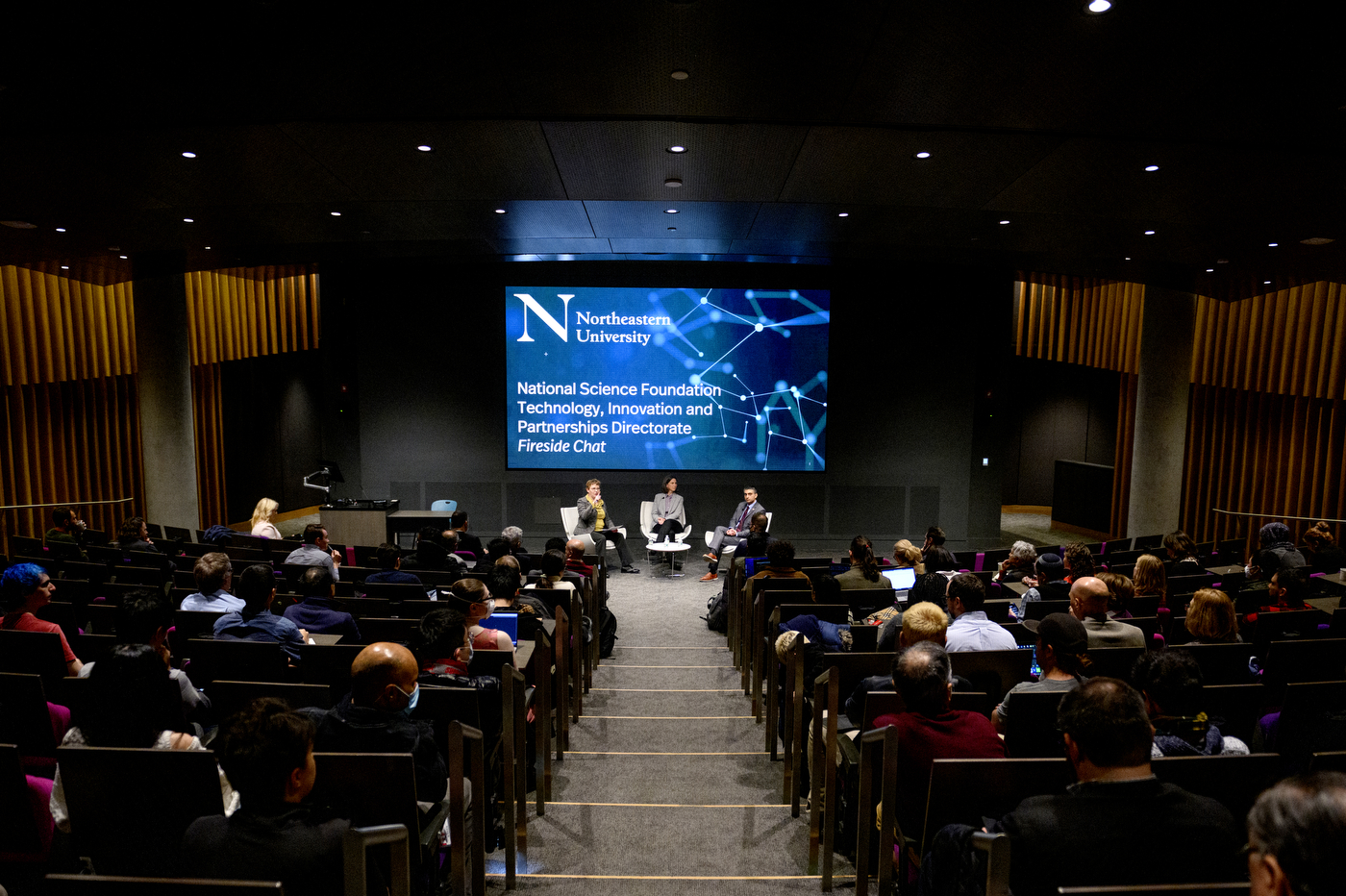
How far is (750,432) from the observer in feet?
39.7

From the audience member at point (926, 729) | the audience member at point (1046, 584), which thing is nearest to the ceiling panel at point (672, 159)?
the audience member at point (1046, 584)

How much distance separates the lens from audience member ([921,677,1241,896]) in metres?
1.99

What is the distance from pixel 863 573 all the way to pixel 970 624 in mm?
1717

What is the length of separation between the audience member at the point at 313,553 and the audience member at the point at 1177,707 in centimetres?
518

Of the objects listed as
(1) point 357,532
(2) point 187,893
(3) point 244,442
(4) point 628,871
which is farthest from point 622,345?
(2) point 187,893

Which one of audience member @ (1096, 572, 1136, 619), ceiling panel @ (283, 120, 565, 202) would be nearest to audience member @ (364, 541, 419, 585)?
ceiling panel @ (283, 120, 565, 202)

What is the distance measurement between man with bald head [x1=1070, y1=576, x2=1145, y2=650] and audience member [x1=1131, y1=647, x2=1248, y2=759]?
124 cm

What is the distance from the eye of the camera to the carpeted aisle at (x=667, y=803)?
3.45m

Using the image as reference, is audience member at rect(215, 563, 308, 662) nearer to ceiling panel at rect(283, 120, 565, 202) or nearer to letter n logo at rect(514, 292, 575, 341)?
ceiling panel at rect(283, 120, 565, 202)

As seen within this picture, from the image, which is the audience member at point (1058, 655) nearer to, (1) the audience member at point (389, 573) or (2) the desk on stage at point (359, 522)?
(1) the audience member at point (389, 573)

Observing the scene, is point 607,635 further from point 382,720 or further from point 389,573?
point 382,720

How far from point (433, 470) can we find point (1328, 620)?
1051 centimetres

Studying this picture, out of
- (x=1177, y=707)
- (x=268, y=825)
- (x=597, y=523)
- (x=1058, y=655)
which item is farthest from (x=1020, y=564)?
(x=268, y=825)

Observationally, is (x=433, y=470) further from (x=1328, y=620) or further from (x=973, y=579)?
(x=1328, y=620)
